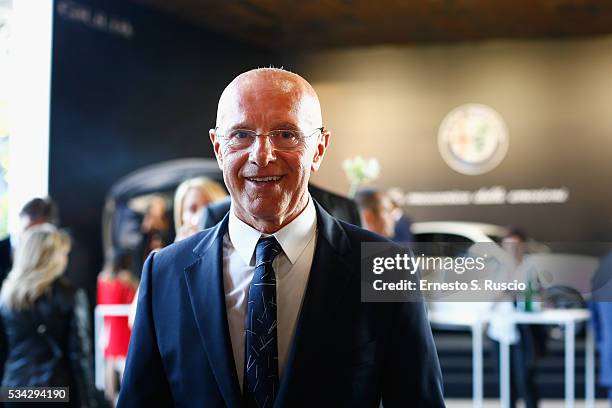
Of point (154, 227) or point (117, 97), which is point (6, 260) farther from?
point (117, 97)

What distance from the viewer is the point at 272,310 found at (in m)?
1.36

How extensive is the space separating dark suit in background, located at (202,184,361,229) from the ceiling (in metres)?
4.62

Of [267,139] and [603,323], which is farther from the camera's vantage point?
[603,323]

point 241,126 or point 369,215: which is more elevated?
point 241,126

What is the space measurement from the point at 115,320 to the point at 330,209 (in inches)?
154

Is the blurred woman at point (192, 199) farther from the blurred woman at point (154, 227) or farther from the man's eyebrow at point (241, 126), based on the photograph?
the blurred woman at point (154, 227)

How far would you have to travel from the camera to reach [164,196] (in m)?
6.61

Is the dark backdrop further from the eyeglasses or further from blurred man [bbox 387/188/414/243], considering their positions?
the eyeglasses

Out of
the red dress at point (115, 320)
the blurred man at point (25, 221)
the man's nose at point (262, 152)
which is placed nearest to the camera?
the man's nose at point (262, 152)

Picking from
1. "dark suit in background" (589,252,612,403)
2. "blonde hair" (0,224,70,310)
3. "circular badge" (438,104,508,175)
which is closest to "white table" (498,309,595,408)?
"dark suit in background" (589,252,612,403)

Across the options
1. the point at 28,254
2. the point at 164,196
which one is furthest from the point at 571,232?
the point at 28,254

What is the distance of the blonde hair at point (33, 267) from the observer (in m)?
3.64

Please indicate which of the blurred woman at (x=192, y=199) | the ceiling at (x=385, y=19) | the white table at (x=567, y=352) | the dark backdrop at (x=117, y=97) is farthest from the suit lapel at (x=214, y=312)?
the ceiling at (x=385, y=19)

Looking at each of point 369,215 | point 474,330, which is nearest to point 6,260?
point 369,215
